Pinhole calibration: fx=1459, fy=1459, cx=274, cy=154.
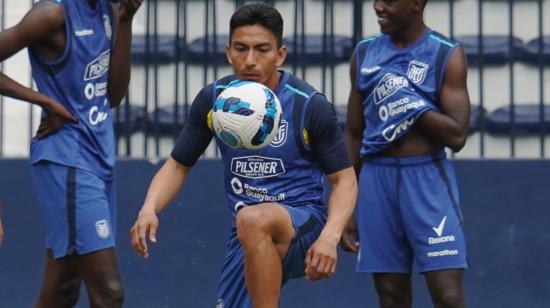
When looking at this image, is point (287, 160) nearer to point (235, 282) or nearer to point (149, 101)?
point (235, 282)

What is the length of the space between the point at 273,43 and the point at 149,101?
294cm

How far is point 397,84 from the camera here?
7348 millimetres

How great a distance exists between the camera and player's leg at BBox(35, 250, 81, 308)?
7078 millimetres

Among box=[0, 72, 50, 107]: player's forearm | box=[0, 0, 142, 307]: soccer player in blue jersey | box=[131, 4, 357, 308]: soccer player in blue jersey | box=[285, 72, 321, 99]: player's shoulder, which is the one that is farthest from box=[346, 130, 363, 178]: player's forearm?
box=[0, 72, 50, 107]: player's forearm

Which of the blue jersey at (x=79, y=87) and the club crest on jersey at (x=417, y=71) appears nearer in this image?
the blue jersey at (x=79, y=87)

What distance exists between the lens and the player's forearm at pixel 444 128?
7223 mm

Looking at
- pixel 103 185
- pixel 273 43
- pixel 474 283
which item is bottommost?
pixel 474 283

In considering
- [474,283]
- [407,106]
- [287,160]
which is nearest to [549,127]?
[474,283]

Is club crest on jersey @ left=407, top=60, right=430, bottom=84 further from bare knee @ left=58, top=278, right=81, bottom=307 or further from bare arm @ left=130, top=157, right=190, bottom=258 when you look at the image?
bare knee @ left=58, top=278, right=81, bottom=307

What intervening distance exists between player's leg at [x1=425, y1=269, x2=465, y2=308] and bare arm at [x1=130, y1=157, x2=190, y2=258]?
1453 millimetres

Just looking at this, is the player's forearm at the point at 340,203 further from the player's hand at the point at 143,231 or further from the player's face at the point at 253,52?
the player's hand at the point at 143,231

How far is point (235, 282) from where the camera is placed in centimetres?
659

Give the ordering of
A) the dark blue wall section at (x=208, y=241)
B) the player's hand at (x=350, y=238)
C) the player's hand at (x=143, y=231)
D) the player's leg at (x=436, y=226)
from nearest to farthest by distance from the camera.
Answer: the player's hand at (x=143, y=231) → the player's leg at (x=436, y=226) → the player's hand at (x=350, y=238) → the dark blue wall section at (x=208, y=241)

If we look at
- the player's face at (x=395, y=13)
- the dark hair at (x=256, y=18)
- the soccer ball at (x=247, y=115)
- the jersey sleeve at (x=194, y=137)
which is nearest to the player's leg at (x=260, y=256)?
the soccer ball at (x=247, y=115)
